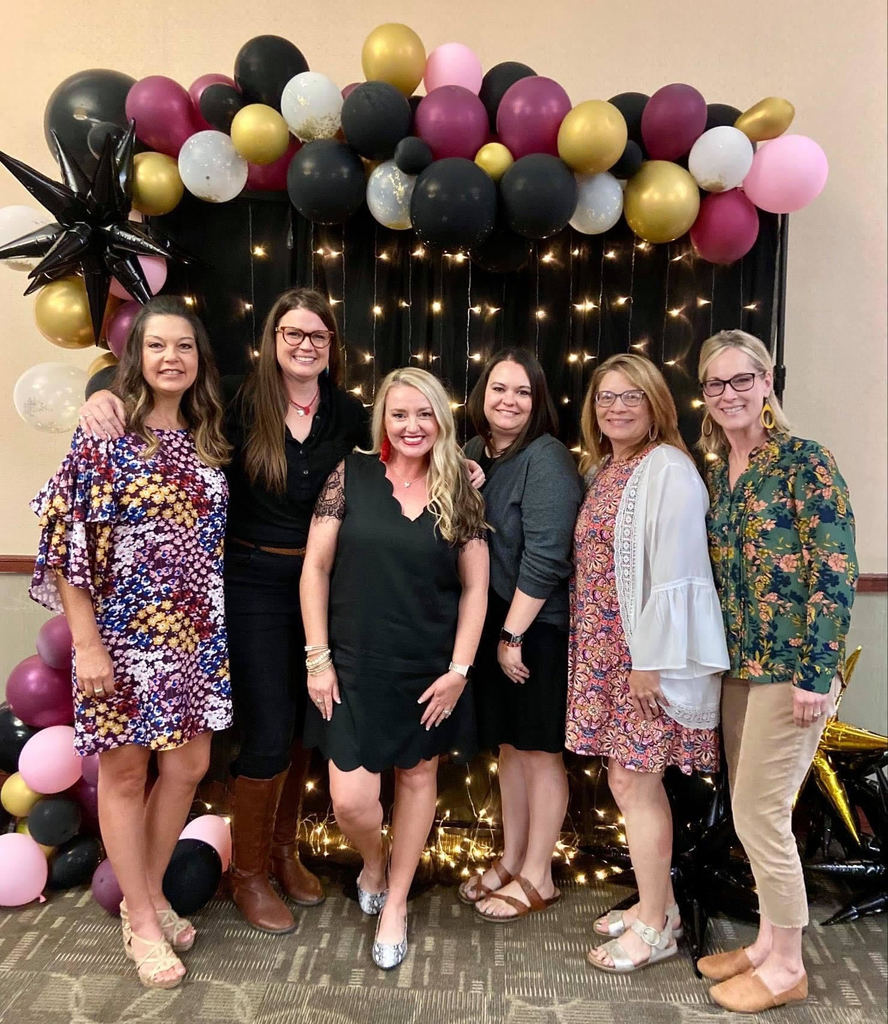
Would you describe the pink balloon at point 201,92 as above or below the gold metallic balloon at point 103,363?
above

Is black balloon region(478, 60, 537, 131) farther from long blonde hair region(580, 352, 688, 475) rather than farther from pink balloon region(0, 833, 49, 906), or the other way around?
pink balloon region(0, 833, 49, 906)

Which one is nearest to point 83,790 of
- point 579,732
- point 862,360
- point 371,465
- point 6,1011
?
point 6,1011

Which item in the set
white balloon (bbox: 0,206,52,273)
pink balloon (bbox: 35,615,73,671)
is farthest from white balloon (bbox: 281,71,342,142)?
pink balloon (bbox: 35,615,73,671)

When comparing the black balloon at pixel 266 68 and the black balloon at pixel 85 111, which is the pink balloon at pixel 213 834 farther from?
the black balloon at pixel 266 68

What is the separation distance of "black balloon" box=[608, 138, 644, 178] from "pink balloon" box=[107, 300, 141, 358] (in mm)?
1543

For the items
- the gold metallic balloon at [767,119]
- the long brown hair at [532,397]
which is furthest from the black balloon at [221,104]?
the gold metallic balloon at [767,119]

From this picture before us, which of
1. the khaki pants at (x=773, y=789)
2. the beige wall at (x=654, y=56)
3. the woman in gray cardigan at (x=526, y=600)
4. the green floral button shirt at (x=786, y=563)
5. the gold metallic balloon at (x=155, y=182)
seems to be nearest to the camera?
the green floral button shirt at (x=786, y=563)

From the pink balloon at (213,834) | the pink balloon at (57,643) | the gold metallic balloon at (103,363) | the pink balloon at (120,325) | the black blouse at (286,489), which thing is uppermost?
the pink balloon at (120,325)

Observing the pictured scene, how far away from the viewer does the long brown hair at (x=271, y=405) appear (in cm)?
191

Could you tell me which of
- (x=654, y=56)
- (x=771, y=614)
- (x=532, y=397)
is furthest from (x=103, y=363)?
(x=654, y=56)

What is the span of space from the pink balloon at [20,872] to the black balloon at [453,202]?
7.26 ft

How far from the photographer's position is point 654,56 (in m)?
2.63

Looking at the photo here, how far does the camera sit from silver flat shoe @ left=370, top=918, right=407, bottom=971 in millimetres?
1893

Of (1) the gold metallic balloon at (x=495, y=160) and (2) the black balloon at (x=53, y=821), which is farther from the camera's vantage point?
(2) the black balloon at (x=53, y=821)
